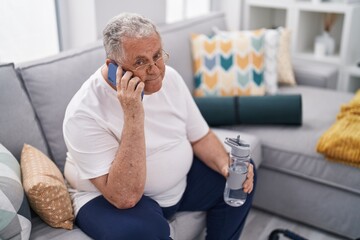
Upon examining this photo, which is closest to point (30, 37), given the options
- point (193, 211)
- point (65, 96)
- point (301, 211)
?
point (65, 96)

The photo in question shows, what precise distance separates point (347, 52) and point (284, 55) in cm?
56

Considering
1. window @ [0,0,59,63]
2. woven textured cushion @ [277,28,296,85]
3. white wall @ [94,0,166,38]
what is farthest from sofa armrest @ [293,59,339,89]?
window @ [0,0,59,63]

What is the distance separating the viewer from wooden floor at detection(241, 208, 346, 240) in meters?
1.96

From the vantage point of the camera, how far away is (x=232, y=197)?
4.97ft

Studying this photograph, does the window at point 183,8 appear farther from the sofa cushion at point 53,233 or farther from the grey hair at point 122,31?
the sofa cushion at point 53,233

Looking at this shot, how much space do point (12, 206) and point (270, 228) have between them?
130 centimetres

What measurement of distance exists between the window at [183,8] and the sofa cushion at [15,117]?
4.87 ft

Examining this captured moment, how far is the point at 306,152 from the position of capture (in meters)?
1.89

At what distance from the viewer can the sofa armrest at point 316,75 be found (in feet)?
8.55

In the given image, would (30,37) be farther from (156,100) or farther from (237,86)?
(237,86)

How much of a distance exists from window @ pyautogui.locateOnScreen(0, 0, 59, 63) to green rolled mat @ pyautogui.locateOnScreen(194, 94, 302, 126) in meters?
0.81

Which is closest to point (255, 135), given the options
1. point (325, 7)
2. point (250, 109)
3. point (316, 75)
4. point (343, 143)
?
point (250, 109)

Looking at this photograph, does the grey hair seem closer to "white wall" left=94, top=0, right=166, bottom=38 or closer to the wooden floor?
"white wall" left=94, top=0, right=166, bottom=38

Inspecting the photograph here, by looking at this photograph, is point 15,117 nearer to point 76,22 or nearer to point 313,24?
point 76,22
